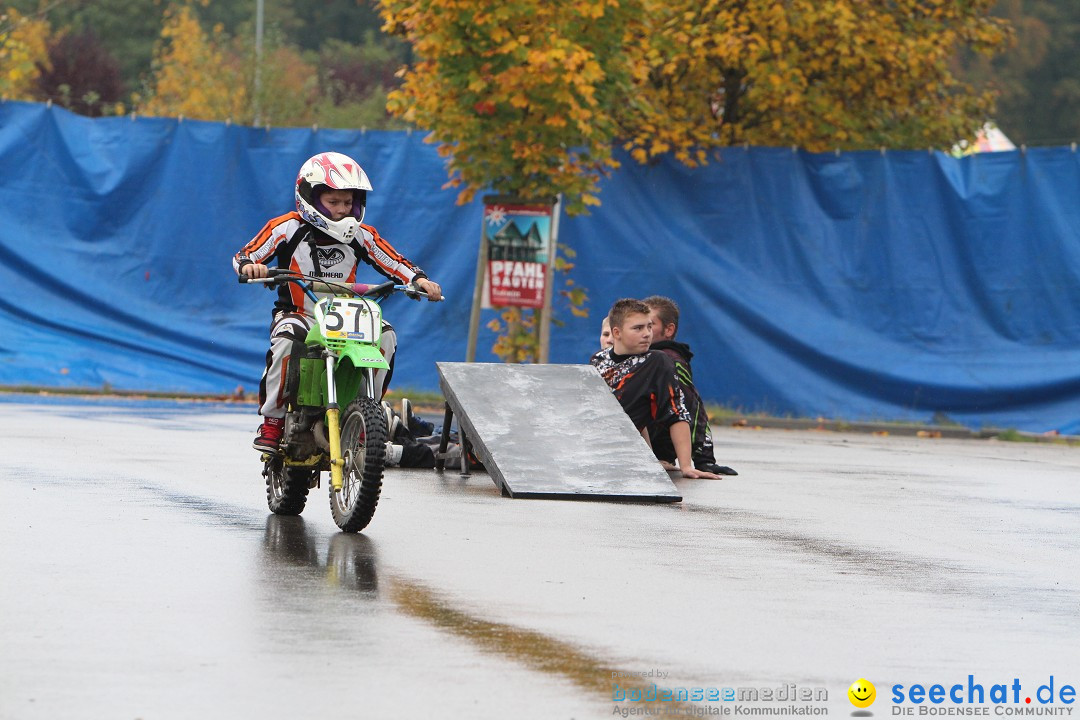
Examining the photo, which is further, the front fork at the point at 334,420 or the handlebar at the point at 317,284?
the handlebar at the point at 317,284

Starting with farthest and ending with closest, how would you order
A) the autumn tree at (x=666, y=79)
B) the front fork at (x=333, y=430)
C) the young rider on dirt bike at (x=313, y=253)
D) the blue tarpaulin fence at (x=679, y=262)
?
the blue tarpaulin fence at (x=679, y=262)
the autumn tree at (x=666, y=79)
the young rider on dirt bike at (x=313, y=253)
the front fork at (x=333, y=430)

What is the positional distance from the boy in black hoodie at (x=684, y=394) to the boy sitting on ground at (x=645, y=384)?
0.47ft

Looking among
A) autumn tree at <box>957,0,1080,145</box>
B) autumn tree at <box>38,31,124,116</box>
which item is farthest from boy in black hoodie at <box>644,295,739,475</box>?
autumn tree at <box>957,0,1080,145</box>

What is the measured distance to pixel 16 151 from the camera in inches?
800

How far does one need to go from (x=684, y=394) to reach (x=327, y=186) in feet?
13.2

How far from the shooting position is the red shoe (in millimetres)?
9500

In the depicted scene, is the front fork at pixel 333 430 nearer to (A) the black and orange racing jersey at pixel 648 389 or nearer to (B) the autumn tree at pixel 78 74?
(A) the black and orange racing jersey at pixel 648 389

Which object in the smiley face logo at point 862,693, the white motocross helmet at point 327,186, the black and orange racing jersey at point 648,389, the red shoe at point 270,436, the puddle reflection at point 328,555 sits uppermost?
the white motocross helmet at point 327,186

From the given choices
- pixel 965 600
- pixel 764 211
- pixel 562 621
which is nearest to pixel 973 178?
pixel 764 211

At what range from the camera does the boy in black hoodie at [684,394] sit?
12789 millimetres

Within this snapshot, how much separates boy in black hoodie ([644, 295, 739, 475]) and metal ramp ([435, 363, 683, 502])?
0.77 metres

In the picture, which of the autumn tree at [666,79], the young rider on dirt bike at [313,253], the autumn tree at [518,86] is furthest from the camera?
the autumn tree at [666,79]

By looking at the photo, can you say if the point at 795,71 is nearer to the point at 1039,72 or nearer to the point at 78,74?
the point at 78,74

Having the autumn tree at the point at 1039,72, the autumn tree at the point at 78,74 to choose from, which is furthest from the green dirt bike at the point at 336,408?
the autumn tree at the point at 1039,72
